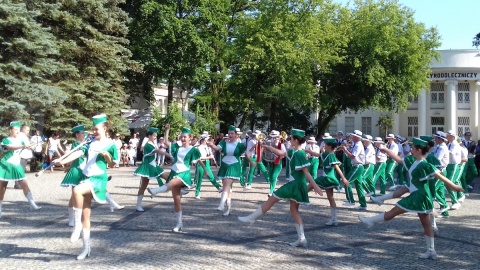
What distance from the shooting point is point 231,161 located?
11938mm

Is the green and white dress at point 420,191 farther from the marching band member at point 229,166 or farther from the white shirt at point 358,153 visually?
the white shirt at point 358,153

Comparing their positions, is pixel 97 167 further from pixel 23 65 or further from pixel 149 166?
pixel 23 65

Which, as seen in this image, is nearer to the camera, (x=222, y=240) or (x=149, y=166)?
(x=222, y=240)

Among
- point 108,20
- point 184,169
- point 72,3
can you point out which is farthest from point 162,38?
point 184,169

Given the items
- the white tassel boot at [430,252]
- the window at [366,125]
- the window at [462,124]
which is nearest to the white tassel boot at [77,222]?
the white tassel boot at [430,252]

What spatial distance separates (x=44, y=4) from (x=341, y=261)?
868 inches

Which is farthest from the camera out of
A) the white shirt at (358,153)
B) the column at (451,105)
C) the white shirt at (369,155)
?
the column at (451,105)

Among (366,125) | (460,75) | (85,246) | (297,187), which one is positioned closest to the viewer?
(85,246)

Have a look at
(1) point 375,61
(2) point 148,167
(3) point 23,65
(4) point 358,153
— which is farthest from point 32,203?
(1) point 375,61

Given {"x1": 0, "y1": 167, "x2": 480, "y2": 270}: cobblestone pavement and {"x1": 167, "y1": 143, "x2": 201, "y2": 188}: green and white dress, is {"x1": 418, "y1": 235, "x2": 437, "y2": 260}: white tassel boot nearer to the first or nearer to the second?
{"x1": 0, "y1": 167, "x2": 480, "y2": 270}: cobblestone pavement

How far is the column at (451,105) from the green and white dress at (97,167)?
155ft

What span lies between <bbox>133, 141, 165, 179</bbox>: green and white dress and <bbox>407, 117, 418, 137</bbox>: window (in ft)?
151

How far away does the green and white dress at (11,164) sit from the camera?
36.2ft

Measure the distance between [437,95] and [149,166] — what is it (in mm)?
46396
